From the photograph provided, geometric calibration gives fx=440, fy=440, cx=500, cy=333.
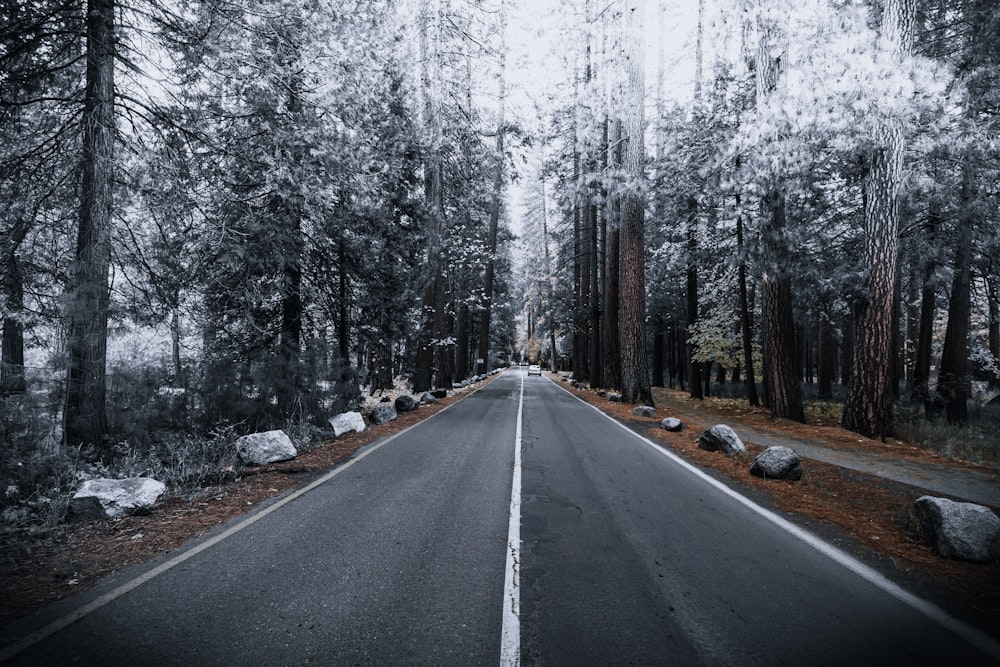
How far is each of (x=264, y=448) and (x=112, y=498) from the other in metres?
2.31

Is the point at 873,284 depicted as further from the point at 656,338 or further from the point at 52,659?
the point at 656,338

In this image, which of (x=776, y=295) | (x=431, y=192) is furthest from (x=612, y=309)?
(x=431, y=192)

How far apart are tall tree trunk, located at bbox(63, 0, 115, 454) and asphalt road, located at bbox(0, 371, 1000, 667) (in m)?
3.71

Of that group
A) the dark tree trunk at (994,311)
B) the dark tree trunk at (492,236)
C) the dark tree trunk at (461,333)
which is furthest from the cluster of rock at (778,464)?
the dark tree trunk at (461,333)

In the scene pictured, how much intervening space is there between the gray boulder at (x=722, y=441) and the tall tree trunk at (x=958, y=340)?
329 inches

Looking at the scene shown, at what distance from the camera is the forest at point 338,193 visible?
6359mm

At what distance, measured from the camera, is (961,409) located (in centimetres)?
1208

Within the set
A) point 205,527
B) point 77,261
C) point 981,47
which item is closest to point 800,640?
point 205,527

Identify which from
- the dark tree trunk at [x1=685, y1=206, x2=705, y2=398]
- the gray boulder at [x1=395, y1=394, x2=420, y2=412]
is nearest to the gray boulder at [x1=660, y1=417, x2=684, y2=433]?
the gray boulder at [x1=395, y1=394, x2=420, y2=412]

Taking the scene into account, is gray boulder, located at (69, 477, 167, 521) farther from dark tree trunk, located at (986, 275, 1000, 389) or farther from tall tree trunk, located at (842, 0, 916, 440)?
dark tree trunk, located at (986, 275, 1000, 389)

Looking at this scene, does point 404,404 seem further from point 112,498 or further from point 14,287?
point 112,498

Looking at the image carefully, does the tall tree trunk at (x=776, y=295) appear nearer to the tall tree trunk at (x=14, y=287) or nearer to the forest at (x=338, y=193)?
the forest at (x=338, y=193)

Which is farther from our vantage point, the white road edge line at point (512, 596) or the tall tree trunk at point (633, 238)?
the tall tree trunk at point (633, 238)

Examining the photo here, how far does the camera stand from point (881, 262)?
30.5ft
